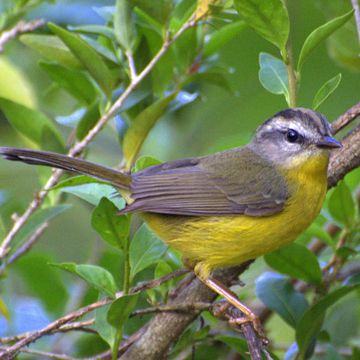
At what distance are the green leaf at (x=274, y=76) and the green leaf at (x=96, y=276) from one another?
0.93m

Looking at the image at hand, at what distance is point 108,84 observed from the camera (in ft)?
11.6

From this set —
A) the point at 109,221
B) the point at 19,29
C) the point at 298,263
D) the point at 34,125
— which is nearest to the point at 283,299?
the point at 298,263

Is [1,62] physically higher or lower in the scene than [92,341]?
higher

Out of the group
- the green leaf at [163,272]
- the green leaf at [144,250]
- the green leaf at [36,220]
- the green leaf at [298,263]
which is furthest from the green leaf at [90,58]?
the green leaf at [298,263]

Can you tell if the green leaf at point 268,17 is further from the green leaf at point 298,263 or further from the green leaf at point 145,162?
the green leaf at point 298,263

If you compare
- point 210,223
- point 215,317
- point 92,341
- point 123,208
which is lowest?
point 92,341

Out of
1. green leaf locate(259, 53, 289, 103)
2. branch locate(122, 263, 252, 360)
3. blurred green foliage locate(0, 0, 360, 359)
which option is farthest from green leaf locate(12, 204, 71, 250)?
green leaf locate(259, 53, 289, 103)

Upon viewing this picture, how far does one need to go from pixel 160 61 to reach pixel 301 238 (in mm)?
1038

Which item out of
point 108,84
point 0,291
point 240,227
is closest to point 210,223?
point 240,227

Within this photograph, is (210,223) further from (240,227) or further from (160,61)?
(160,61)

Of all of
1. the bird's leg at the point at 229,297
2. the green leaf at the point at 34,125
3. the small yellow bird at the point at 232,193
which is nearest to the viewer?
the bird's leg at the point at 229,297

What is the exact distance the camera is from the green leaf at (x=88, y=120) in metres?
3.65

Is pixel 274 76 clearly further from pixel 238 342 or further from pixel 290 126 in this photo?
pixel 238 342

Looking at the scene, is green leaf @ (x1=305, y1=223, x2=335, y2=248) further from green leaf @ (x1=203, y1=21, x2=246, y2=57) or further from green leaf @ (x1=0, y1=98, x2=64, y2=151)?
green leaf @ (x1=0, y1=98, x2=64, y2=151)
